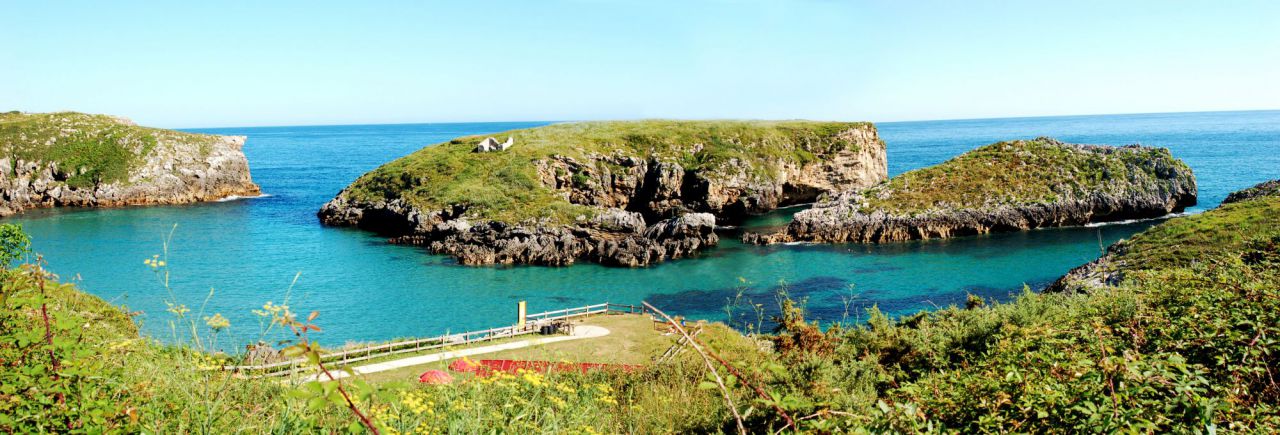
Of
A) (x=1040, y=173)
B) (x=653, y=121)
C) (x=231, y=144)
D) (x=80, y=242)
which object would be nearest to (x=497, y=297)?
(x=80, y=242)

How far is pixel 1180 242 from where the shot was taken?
2989 cm

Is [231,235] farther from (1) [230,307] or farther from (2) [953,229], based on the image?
(2) [953,229]

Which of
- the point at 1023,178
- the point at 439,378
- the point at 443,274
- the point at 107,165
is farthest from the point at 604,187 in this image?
the point at 439,378

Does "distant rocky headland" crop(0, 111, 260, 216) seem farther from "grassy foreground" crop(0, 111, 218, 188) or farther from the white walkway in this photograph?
the white walkway

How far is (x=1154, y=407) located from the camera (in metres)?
4.70

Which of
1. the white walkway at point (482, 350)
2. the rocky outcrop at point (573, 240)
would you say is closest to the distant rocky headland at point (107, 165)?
the rocky outcrop at point (573, 240)

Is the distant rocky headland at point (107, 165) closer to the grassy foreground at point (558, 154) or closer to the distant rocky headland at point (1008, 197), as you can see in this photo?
the grassy foreground at point (558, 154)

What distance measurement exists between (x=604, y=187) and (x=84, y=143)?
66250 millimetres

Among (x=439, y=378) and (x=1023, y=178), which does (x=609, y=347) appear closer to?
(x=439, y=378)

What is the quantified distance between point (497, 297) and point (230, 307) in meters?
14.2

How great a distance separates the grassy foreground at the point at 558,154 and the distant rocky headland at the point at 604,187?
17cm

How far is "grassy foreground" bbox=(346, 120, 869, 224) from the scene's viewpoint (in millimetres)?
60156

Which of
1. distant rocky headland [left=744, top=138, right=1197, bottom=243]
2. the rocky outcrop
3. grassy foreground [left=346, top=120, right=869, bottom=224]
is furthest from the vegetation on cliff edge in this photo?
grassy foreground [left=346, top=120, right=869, bottom=224]

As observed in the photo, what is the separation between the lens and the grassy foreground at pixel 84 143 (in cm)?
7712
